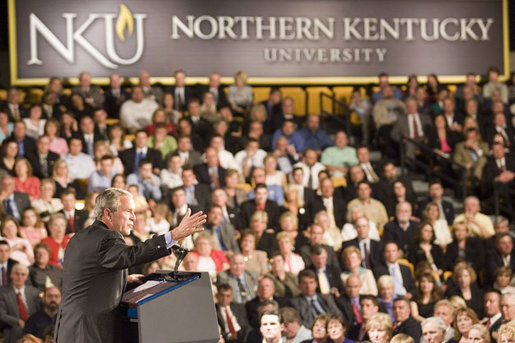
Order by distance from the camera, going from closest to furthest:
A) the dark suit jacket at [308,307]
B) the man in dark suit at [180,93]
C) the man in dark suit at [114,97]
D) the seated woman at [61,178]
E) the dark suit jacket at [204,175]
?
the dark suit jacket at [308,307] → the seated woman at [61,178] → the dark suit jacket at [204,175] → the man in dark suit at [114,97] → the man in dark suit at [180,93]

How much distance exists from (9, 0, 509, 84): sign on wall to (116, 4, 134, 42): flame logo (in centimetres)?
1

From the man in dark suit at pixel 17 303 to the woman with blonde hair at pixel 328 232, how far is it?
9.08 ft

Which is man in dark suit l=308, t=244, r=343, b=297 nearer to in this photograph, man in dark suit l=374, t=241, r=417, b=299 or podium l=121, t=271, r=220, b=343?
man in dark suit l=374, t=241, r=417, b=299

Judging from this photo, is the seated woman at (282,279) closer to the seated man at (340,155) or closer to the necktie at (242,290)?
the necktie at (242,290)

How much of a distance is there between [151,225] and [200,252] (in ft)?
2.13

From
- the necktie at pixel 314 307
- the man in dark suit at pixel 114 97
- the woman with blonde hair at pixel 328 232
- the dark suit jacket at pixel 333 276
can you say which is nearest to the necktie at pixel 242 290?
the necktie at pixel 314 307

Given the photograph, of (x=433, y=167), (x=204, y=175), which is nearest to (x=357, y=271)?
(x=204, y=175)

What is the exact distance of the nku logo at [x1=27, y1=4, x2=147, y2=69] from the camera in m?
12.3

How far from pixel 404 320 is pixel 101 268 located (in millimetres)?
4034

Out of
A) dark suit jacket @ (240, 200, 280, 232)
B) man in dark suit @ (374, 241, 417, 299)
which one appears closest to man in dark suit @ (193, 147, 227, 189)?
dark suit jacket @ (240, 200, 280, 232)

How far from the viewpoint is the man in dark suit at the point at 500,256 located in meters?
9.22

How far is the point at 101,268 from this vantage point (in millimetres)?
4336

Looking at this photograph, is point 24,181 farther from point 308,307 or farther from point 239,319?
point 308,307

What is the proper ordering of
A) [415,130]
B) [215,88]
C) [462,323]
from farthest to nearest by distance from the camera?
1. [215,88]
2. [415,130]
3. [462,323]
